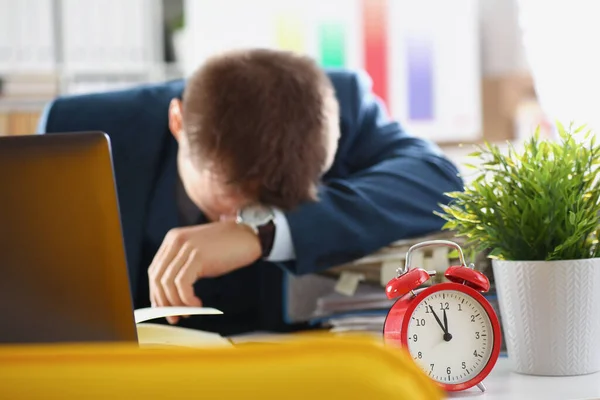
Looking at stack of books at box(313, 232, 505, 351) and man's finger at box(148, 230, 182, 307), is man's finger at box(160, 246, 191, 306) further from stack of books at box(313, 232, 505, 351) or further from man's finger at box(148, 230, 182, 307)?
stack of books at box(313, 232, 505, 351)

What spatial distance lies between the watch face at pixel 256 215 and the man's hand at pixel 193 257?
21 mm

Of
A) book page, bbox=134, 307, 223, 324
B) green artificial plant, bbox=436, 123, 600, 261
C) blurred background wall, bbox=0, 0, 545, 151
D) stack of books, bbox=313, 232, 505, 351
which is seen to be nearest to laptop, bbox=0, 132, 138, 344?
book page, bbox=134, 307, 223, 324

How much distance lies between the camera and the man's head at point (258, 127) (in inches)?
54.2

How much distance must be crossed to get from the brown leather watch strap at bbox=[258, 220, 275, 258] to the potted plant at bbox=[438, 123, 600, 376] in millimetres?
450

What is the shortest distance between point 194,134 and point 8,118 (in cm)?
242

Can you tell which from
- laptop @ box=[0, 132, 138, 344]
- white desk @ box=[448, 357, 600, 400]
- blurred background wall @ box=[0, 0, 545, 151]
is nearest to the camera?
laptop @ box=[0, 132, 138, 344]

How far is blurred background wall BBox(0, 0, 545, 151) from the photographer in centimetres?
369

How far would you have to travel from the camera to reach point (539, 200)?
36.5 inches

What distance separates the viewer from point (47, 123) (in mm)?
1698

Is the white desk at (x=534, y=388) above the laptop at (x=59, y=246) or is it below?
below

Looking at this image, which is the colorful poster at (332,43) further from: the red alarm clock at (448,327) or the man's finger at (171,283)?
the red alarm clock at (448,327)

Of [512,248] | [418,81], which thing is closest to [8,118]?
[418,81]

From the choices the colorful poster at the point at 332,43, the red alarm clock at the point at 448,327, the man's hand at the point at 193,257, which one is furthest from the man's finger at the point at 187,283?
the colorful poster at the point at 332,43

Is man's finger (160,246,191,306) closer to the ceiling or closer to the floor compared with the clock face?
closer to the floor
